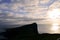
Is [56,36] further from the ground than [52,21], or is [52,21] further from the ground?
[52,21]

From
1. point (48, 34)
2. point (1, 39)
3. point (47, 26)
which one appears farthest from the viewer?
point (47, 26)

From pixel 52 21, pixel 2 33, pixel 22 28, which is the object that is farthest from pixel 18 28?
pixel 52 21

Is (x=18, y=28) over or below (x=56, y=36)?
over

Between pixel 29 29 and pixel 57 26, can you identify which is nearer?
pixel 29 29

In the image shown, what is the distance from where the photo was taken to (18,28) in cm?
377

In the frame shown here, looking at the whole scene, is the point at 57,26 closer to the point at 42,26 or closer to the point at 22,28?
the point at 42,26

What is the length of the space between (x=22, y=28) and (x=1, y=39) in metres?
0.48

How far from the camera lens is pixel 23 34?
3.75 m

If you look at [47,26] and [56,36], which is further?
[47,26]

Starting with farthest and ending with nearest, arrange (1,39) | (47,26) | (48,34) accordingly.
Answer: (47,26), (48,34), (1,39)

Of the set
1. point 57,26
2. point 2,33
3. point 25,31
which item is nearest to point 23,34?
point 25,31

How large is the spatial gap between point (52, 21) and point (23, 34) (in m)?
0.91

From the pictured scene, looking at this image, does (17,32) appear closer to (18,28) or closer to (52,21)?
(18,28)

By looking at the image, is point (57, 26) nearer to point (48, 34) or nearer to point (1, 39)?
point (48, 34)
